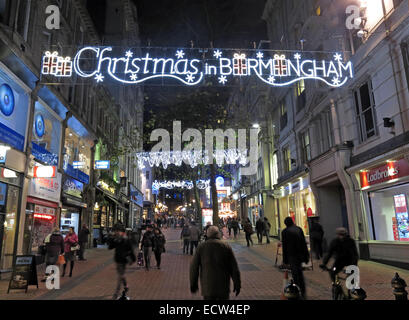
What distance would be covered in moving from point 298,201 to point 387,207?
9391 millimetres

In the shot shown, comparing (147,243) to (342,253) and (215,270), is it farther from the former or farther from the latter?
(215,270)

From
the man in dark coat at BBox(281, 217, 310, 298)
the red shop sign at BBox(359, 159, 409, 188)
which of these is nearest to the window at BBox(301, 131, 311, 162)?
the red shop sign at BBox(359, 159, 409, 188)

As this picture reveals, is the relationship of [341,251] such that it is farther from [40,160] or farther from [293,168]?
[293,168]

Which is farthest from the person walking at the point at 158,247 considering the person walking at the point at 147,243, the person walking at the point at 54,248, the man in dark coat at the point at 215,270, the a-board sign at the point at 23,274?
the man in dark coat at the point at 215,270

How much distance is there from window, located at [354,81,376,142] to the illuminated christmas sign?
118 inches

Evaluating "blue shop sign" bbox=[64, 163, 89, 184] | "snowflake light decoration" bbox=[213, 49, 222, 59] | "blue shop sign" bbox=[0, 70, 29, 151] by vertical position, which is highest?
"snowflake light decoration" bbox=[213, 49, 222, 59]

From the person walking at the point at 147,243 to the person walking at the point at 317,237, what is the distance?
6.98m

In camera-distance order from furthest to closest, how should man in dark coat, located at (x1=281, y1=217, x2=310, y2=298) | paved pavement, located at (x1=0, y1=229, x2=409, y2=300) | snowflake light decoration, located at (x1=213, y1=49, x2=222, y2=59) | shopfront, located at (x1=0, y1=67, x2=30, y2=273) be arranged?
shopfront, located at (x1=0, y1=67, x2=30, y2=273), snowflake light decoration, located at (x1=213, y1=49, x2=222, y2=59), paved pavement, located at (x1=0, y1=229, x2=409, y2=300), man in dark coat, located at (x1=281, y1=217, x2=310, y2=298)

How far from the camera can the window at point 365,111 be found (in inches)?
530

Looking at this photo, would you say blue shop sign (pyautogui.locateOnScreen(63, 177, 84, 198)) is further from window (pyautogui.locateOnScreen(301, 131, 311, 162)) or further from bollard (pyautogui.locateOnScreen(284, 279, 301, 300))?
bollard (pyautogui.locateOnScreen(284, 279, 301, 300))

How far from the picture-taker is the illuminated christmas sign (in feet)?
34.8

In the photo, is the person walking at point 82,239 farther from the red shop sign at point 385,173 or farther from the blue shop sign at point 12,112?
the red shop sign at point 385,173

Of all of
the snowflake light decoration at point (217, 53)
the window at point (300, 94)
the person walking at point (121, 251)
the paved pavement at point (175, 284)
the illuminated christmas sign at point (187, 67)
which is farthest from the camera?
the window at point (300, 94)
